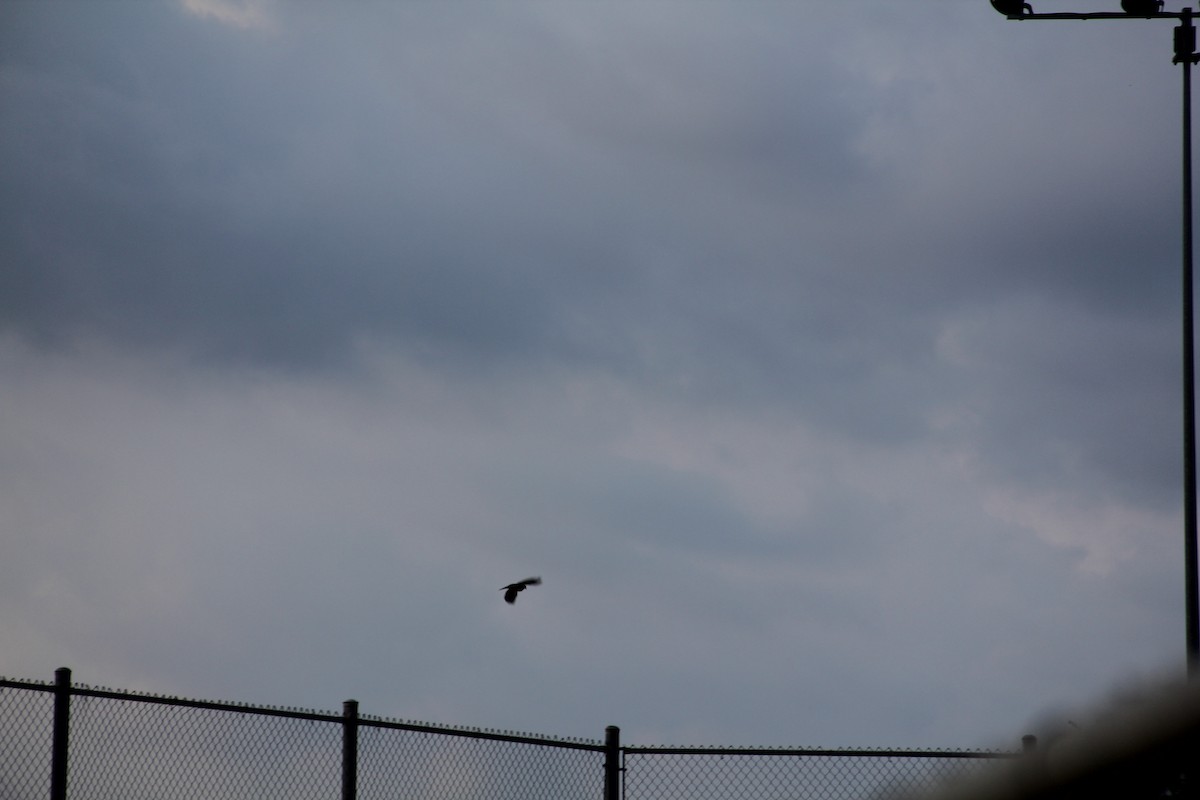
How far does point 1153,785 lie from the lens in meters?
1.78

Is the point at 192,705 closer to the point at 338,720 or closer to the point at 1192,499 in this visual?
the point at 338,720

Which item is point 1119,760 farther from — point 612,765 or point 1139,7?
point 1139,7

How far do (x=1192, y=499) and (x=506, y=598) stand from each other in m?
6.91

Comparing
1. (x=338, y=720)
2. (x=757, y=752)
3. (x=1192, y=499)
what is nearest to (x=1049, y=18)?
(x=1192, y=499)

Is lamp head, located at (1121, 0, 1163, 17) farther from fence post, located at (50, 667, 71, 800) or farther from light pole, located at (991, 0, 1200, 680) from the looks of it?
fence post, located at (50, 667, 71, 800)

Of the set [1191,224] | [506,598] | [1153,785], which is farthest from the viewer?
[1191,224]

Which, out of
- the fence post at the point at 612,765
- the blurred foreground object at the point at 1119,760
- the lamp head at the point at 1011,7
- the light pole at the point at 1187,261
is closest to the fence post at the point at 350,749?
the fence post at the point at 612,765

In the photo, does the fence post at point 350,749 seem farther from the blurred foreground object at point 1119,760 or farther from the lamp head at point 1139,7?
the lamp head at point 1139,7

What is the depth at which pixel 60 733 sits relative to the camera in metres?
8.35

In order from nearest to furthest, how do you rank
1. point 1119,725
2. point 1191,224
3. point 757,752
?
point 1119,725, point 757,752, point 1191,224

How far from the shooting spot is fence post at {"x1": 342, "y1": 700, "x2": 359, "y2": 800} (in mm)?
8203

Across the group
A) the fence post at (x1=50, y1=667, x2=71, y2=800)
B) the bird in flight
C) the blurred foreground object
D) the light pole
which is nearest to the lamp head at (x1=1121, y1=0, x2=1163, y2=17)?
the light pole

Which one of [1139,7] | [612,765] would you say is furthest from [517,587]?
[1139,7]

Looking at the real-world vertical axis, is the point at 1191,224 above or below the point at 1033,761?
above
